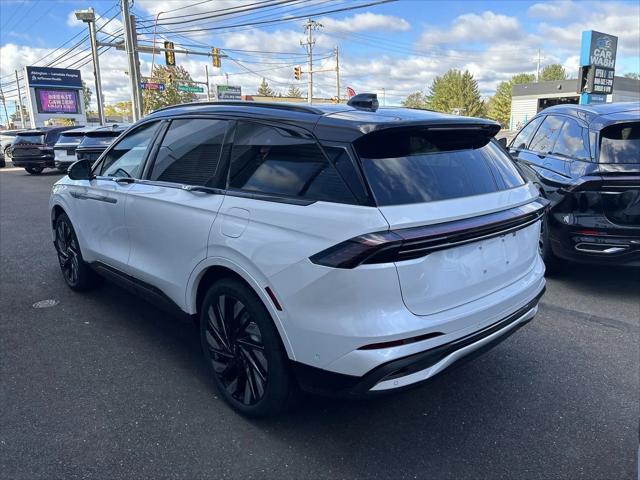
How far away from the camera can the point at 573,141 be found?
5.06 meters

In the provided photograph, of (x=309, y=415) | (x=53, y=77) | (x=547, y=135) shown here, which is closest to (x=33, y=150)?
(x=547, y=135)

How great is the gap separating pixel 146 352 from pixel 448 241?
2.54 meters

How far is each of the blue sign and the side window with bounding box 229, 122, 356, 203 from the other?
4374cm

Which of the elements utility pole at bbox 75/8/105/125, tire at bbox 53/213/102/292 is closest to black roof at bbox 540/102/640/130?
tire at bbox 53/213/102/292

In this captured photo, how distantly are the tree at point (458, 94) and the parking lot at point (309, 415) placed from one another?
8305 centimetres

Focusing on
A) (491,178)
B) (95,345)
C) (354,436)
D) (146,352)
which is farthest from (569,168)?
(95,345)

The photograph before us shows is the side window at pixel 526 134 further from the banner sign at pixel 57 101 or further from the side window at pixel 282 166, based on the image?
the banner sign at pixel 57 101

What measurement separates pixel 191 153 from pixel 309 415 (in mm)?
1818

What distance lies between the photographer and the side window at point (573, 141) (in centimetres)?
482

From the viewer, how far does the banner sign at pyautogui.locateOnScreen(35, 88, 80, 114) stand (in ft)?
129

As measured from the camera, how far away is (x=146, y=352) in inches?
149

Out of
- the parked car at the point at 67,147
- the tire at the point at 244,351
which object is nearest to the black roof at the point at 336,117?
the tire at the point at 244,351

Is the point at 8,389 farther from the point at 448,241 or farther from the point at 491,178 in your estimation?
the point at 491,178

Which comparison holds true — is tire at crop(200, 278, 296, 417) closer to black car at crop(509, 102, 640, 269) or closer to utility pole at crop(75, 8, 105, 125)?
black car at crop(509, 102, 640, 269)
